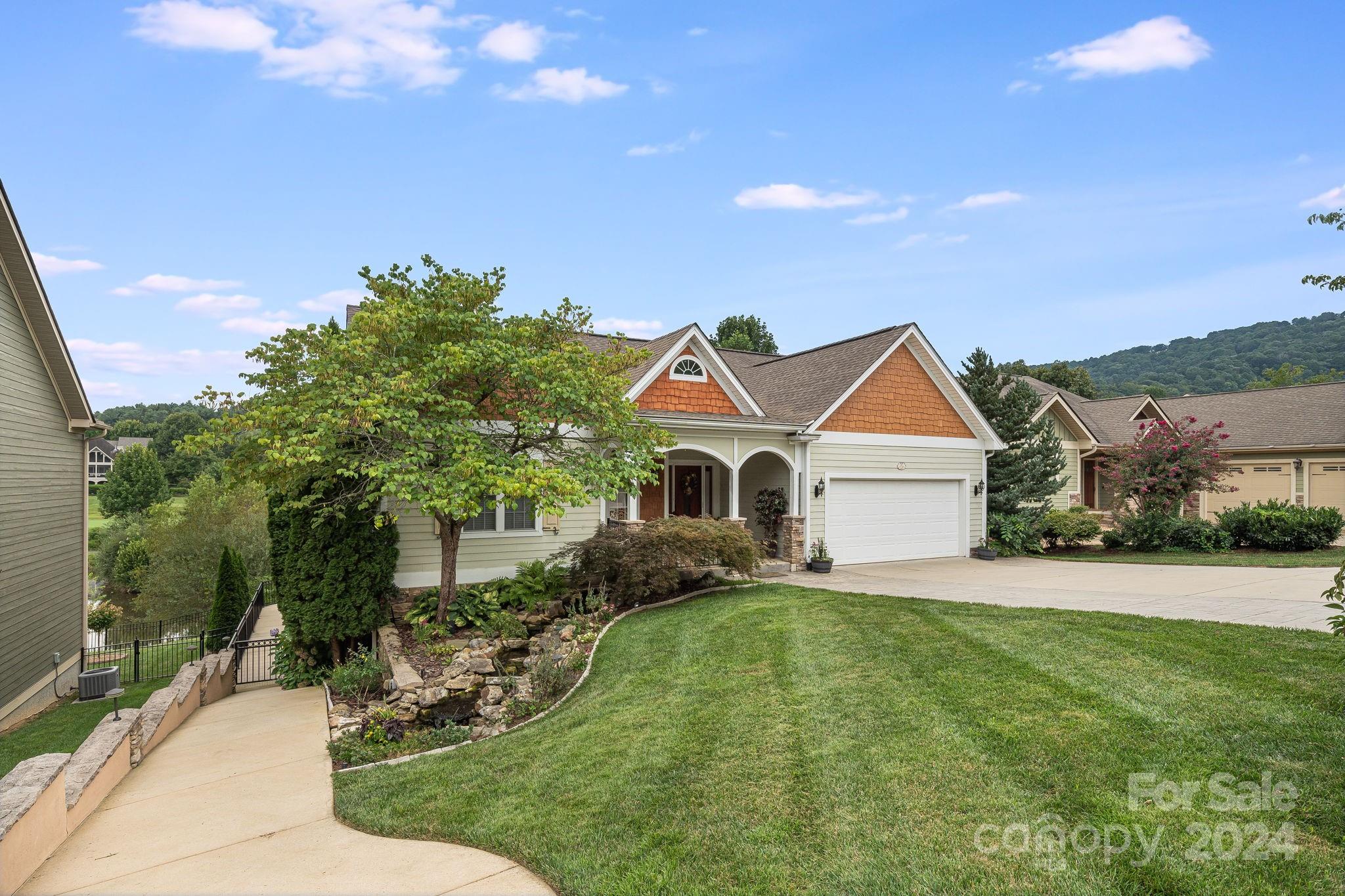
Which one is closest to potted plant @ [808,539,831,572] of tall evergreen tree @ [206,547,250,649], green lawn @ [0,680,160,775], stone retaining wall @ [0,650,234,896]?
stone retaining wall @ [0,650,234,896]

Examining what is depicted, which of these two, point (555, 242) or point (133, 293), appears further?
point (133, 293)

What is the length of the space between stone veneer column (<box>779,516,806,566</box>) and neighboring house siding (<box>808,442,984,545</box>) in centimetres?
37

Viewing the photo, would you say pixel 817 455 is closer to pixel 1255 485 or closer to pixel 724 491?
pixel 724 491

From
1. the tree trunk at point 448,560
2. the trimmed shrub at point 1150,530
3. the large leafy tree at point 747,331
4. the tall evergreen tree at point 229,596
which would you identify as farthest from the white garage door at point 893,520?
the large leafy tree at point 747,331

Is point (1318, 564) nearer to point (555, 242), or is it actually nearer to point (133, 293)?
point (555, 242)

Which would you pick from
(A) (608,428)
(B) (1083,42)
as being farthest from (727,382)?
(B) (1083,42)

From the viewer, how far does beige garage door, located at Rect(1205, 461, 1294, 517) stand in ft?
78.4

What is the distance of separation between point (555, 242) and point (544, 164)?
338cm

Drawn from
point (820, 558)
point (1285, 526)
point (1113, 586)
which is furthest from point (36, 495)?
point (1285, 526)

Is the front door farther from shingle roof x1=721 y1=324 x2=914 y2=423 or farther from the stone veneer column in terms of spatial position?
the stone veneer column

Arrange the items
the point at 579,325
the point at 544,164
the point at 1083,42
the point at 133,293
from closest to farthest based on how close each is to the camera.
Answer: the point at 579,325, the point at 1083,42, the point at 544,164, the point at 133,293

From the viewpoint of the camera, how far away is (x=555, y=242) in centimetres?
2094

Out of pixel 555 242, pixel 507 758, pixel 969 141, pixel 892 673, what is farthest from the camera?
pixel 555 242

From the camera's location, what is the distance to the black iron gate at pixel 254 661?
45.2 feet
